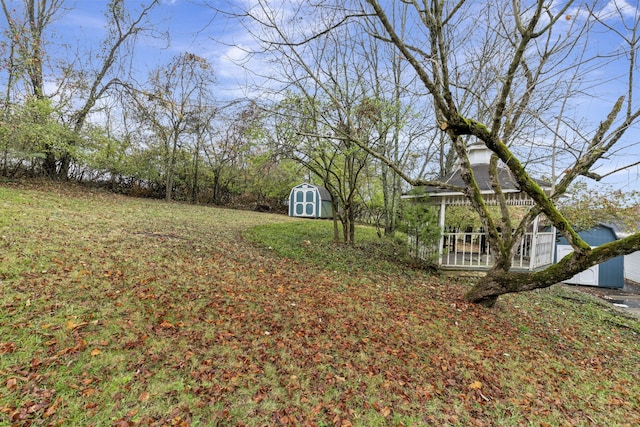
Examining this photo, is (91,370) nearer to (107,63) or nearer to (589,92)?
(589,92)

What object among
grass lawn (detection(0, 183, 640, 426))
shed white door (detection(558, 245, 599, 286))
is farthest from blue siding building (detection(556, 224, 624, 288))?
grass lawn (detection(0, 183, 640, 426))

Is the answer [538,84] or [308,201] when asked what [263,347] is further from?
[308,201]

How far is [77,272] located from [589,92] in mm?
7839

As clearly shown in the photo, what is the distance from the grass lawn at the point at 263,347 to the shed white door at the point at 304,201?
12.0 metres

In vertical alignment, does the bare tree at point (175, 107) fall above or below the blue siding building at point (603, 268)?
above

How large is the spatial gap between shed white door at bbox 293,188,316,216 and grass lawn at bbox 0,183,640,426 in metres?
12.0

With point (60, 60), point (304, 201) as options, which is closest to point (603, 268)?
point (304, 201)

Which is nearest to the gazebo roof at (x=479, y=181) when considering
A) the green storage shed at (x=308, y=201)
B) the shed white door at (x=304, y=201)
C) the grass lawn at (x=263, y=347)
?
the grass lawn at (x=263, y=347)

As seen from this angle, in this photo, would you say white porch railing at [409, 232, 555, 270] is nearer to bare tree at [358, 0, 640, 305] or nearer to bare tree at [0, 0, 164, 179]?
bare tree at [358, 0, 640, 305]

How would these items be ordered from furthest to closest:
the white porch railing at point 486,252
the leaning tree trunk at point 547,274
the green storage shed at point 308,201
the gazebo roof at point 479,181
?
1. the green storage shed at point 308,201
2. the white porch railing at point 486,252
3. the gazebo roof at point 479,181
4. the leaning tree trunk at point 547,274

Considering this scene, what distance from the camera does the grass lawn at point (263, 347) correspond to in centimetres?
245

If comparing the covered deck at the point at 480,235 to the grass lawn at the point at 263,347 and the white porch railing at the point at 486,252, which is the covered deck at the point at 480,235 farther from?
the grass lawn at the point at 263,347

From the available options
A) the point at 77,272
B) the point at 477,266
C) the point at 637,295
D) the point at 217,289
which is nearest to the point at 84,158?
the point at 77,272

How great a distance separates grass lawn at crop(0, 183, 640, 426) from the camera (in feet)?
8.05
